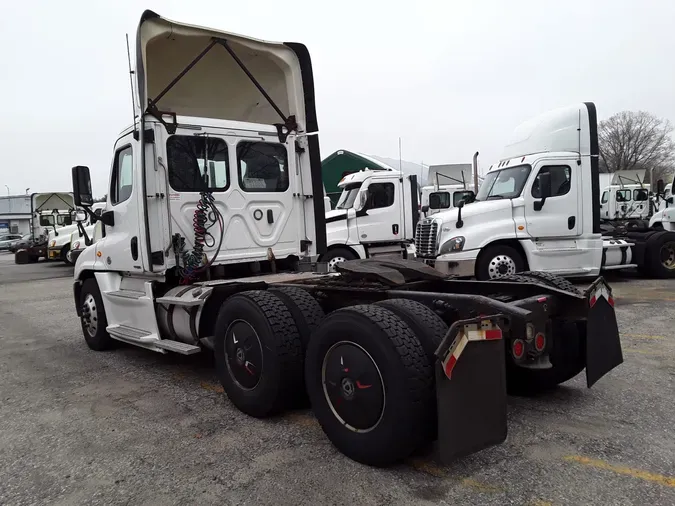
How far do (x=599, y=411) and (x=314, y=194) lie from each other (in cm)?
377

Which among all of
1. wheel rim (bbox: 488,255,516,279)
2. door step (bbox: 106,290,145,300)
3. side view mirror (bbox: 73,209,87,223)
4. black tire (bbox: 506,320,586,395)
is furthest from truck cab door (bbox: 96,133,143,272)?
wheel rim (bbox: 488,255,516,279)

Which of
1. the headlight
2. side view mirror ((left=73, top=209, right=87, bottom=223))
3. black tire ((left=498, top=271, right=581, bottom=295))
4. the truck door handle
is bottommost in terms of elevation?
black tire ((left=498, top=271, right=581, bottom=295))

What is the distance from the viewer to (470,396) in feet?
9.46

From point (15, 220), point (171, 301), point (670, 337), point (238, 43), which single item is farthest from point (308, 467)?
point (15, 220)

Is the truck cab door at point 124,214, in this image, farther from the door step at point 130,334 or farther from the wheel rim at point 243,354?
the wheel rim at point 243,354

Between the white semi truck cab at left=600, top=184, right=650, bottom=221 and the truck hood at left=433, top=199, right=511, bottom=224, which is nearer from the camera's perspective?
the truck hood at left=433, top=199, right=511, bottom=224

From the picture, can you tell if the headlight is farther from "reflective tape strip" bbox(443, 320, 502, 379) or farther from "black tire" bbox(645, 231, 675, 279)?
"reflective tape strip" bbox(443, 320, 502, 379)

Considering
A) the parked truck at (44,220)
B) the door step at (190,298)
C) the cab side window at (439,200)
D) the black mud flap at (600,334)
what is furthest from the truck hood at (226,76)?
the parked truck at (44,220)

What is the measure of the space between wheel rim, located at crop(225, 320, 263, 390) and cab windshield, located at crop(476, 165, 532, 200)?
713 centimetres

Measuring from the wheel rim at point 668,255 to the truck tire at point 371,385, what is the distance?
1110 cm

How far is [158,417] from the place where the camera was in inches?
168

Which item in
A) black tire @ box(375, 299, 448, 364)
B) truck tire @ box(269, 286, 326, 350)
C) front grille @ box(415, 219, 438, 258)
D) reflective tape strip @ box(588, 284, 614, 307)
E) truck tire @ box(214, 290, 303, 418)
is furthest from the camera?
front grille @ box(415, 219, 438, 258)

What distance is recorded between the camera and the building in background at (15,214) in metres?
67.5

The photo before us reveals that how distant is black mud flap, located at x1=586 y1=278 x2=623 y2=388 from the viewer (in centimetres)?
371
